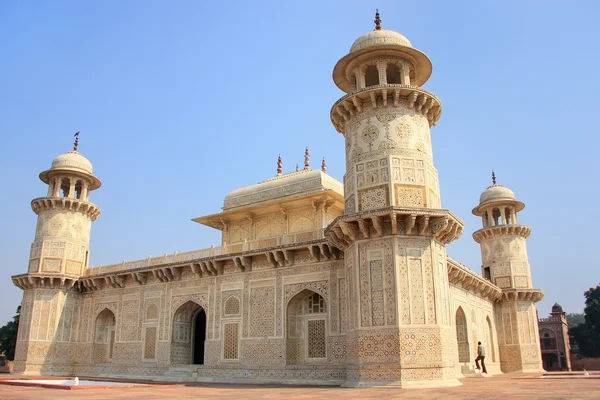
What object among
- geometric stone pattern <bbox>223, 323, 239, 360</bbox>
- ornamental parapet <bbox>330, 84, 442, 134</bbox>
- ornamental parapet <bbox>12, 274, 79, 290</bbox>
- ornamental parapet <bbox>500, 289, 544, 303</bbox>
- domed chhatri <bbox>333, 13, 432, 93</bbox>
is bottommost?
geometric stone pattern <bbox>223, 323, 239, 360</bbox>

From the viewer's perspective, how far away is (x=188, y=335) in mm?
19891

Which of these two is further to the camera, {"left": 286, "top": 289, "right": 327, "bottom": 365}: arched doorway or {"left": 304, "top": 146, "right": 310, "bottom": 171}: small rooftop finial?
{"left": 304, "top": 146, "right": 310, "bottom": 171}: small rooftop finial

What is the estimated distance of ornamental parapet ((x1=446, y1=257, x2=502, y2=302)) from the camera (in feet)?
61.1

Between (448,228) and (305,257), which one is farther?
(305,257)

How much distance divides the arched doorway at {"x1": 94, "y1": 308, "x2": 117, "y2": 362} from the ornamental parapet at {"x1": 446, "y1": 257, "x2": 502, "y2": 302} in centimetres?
1345

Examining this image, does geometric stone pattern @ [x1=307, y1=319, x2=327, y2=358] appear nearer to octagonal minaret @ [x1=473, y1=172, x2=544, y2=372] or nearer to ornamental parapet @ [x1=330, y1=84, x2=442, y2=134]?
ornamental parapet @ [x1=330, y1=84, x2=442, y2=134]

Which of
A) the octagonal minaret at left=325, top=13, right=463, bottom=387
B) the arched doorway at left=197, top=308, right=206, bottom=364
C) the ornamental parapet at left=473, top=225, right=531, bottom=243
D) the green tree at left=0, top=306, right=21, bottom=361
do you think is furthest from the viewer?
the green tree at left=0, top=306, right=21, bottom=361

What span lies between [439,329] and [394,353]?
4.23 ft

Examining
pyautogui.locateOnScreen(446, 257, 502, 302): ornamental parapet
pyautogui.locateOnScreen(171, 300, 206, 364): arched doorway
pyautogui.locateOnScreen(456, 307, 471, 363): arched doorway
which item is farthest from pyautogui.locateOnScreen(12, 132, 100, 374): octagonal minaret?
pyautogui.locateOnScreen(456, 307, 471, 363): arched doorway

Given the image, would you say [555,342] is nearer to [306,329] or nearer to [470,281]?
[470,281]

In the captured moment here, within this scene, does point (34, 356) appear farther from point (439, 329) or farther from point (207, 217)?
point (439, 329)

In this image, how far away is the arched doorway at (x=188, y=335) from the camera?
1938 centimetres

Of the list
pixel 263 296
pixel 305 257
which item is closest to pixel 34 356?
pixel 263 296

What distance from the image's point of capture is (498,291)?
24.4 metres
